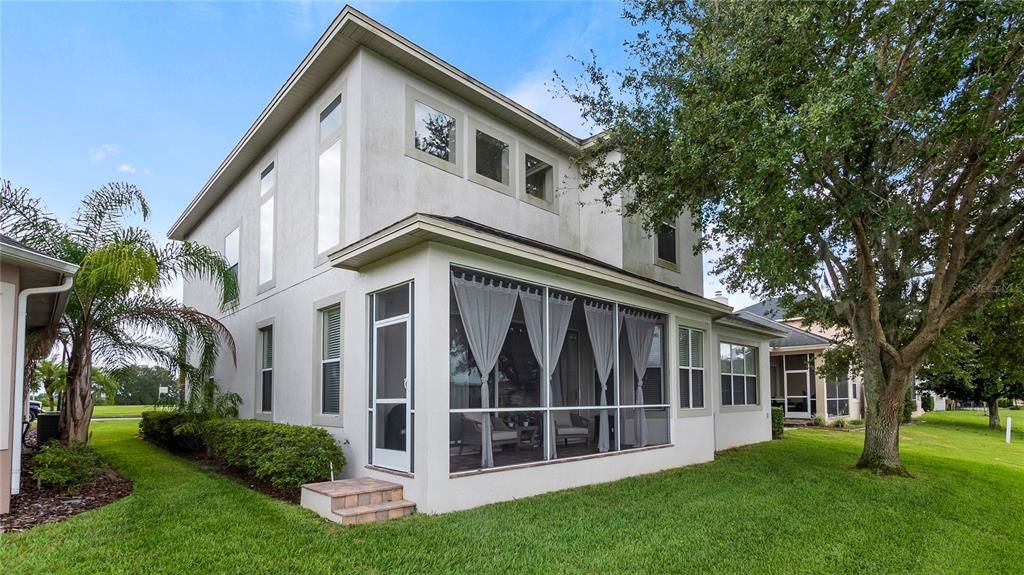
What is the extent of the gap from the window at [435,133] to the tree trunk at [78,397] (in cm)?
623

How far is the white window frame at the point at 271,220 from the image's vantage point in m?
11.4

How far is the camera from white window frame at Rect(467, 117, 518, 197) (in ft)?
33.4

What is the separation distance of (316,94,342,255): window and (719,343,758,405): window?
10.2m

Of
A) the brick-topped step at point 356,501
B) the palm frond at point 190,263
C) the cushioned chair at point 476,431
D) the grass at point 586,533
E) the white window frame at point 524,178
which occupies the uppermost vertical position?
the white window frame at point 524,178

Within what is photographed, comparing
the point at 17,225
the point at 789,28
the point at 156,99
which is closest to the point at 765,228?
the point at 789,28

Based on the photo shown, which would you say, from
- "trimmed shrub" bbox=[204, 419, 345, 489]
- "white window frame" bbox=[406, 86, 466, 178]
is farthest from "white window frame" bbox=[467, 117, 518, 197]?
"trimmed shrub" bbox=[204, 419, 345, 489]

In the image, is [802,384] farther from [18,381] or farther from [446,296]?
[18,381]

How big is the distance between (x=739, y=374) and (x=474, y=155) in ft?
32.7

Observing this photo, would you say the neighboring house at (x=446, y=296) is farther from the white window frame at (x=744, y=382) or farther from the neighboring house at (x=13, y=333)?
the neighboring house at (x=13, y=333)

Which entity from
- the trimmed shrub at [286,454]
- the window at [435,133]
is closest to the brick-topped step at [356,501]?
the trimmed shrub at [286,454]

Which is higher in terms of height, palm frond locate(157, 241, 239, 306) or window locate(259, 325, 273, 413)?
palm frond locate(157, 241, 239, 306)

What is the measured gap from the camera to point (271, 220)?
11.7m

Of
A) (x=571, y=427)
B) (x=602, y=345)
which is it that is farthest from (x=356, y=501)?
(x=602, y=345)

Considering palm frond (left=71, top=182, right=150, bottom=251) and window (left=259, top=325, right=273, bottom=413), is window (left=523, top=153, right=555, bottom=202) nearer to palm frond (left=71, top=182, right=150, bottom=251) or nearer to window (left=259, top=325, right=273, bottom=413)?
window (left=259, top=325, right=273, bottom=413)
